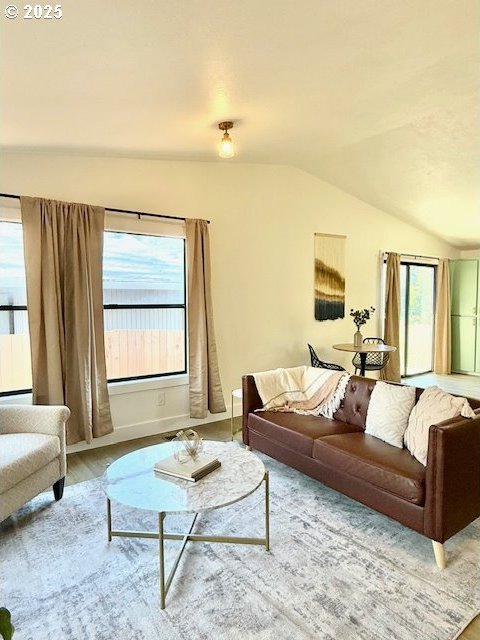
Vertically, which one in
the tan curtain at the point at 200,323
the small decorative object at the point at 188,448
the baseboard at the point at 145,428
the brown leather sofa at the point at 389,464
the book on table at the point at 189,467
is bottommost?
the baseboard at the point at 145,428

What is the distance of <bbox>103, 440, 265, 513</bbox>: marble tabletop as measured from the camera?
6.09ft

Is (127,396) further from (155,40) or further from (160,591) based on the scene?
(155,40)

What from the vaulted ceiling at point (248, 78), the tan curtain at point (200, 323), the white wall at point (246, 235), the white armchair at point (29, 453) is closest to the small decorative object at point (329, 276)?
the white wall at point (246, 235)

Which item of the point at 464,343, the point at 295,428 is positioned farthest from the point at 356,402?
the point at 464,343

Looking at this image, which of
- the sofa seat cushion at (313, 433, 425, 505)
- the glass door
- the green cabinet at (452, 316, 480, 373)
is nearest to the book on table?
the sofa seat cushion at (313, 433, 425, 505)

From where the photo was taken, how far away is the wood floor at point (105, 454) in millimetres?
3166

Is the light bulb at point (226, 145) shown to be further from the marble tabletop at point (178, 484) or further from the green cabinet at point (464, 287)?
the green cabinet at point (464, 287)

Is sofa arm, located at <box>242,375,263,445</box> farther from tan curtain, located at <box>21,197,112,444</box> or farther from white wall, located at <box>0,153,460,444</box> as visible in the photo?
tan curtain, located at <box>21,197,112,444</box>

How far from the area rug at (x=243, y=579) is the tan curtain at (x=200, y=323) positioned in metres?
1.68

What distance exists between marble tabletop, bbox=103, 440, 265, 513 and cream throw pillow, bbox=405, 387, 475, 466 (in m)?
0.96

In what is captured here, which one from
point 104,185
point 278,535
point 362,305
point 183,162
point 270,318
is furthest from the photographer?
point 362,305

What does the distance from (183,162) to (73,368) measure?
2381 mm

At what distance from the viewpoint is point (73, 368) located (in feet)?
11.1

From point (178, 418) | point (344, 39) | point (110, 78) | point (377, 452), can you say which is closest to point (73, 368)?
point (178, 418)
